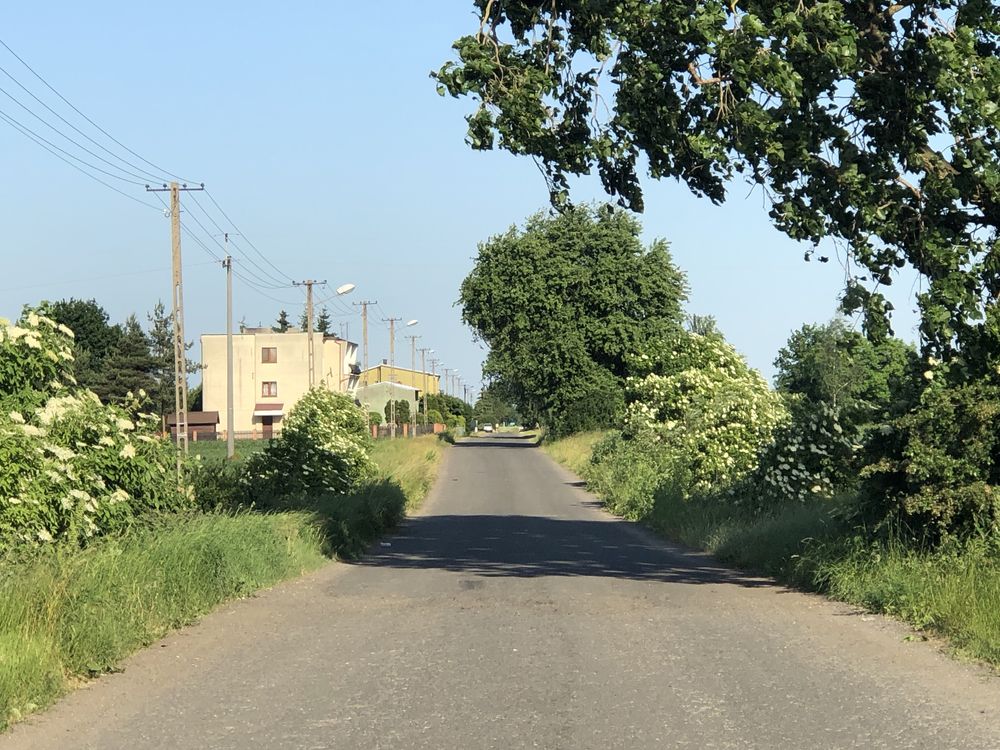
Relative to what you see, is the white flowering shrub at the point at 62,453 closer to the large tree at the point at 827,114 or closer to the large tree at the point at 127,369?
the large tree at the point at 827,114

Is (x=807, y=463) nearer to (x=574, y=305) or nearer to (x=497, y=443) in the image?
(x=574, y=305)

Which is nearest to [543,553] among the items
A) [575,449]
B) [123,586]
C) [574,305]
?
[123,586]

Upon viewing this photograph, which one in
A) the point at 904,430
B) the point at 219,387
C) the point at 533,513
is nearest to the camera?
the point at 904,430

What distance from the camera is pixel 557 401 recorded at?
231ft

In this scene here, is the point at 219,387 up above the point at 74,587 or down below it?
above

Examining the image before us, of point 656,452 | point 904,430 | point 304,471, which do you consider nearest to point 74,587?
point 904,430

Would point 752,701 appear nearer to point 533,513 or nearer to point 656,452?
point 533,513

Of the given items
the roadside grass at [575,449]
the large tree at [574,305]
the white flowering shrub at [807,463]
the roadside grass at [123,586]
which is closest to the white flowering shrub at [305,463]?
the roadside grass at [123,586]

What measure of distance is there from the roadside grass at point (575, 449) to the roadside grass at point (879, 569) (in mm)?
29607

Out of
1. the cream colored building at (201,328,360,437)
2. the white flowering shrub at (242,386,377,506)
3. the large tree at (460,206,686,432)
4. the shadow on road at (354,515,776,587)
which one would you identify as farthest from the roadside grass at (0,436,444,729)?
the cream colored building at (201,328,360,437)

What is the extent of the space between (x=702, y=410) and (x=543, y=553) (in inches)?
581

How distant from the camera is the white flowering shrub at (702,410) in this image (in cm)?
2892

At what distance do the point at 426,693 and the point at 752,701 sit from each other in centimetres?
203

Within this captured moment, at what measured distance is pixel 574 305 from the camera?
69500 mm
